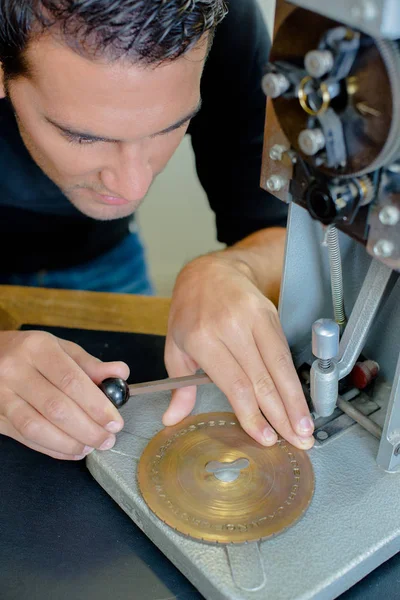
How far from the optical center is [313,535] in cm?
92

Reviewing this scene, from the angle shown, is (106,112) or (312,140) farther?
(106,112)

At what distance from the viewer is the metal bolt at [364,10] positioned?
0.68m

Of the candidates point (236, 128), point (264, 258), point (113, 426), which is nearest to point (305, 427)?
point (113, 426)

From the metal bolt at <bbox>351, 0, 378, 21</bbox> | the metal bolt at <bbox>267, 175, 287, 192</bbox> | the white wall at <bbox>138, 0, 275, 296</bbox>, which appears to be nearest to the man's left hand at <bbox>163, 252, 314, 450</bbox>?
the metal bolt at <bbox>267, 175, 287, 192</bbox>

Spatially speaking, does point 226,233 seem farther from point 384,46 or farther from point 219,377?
point 384,46

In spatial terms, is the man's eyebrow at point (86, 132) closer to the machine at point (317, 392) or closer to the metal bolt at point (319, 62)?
the machine at point (317, 392)

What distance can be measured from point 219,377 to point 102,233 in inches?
32.7

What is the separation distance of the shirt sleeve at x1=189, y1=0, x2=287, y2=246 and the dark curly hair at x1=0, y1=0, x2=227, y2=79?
523 millimetres

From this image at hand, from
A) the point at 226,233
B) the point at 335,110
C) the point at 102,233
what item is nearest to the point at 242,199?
the point at 226,233

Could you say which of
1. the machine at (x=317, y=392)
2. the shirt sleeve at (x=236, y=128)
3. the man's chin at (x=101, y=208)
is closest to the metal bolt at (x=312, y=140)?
the machine at (x=317, y=392)

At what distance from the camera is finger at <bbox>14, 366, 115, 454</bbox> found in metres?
1.03

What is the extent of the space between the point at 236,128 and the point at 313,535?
970 millimetres

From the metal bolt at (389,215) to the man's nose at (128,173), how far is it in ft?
1.44

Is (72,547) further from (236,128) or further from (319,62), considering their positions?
(236,128)
